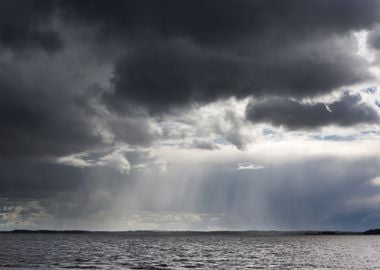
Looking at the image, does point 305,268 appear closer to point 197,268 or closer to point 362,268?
point 362,268

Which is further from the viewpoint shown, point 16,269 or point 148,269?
point 148,269

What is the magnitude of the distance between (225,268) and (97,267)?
23.3 m

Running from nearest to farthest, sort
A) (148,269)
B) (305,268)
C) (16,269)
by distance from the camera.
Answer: (16,269) → (148,269) → (305,268)

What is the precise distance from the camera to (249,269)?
80.0 metres

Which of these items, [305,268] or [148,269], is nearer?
[148,269]

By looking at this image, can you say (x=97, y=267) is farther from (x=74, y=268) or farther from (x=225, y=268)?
(x=225, y=268)

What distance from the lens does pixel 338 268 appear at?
284ft

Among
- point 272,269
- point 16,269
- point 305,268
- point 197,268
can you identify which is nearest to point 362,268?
point 305,268

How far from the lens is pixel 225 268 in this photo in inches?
3228

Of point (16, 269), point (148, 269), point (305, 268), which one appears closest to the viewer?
point (16, 269)

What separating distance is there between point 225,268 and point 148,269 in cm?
1474

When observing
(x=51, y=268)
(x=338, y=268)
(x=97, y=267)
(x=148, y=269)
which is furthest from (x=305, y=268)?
(x=51, y=268)

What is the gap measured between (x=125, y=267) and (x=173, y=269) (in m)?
8.85

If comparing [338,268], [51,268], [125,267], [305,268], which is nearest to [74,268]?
[51,268]
